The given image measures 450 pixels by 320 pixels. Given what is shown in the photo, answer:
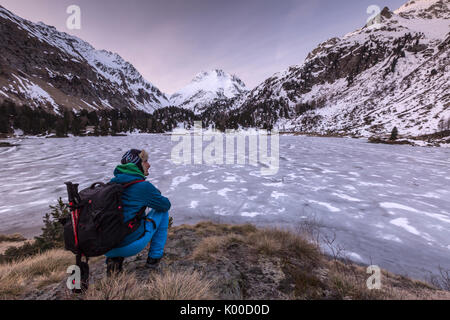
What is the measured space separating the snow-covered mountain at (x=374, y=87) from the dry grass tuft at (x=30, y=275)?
76475 millimetres

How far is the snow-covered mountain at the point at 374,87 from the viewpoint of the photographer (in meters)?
74.4

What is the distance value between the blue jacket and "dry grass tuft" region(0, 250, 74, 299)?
1.84 meters

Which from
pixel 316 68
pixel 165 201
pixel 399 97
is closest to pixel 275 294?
pixel 165 201

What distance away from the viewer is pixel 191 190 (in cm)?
1077

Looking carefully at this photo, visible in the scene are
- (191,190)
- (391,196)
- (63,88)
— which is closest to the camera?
(391,196)

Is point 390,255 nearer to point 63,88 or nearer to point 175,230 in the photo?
point 175,230

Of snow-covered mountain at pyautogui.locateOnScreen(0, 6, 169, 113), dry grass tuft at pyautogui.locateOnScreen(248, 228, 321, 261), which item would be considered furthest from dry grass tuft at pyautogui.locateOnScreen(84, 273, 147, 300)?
snow-covered mountain at pyautogui.locateOnScreen(0, 6, 169, 113)

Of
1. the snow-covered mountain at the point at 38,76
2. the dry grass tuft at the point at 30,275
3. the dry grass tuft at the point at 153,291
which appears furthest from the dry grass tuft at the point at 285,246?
the snow-covered mountain at the point at 38,76

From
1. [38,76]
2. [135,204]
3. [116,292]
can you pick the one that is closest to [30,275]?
[116,292]

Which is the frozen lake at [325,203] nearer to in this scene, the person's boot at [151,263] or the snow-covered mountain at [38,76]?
the person's boot at [151,263]

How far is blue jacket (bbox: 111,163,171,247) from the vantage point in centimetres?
292

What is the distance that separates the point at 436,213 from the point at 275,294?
866 centimetres

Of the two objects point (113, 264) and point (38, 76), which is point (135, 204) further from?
point (38, 76)

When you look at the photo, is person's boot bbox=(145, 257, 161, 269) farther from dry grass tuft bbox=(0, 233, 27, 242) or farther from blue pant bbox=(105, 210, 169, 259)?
dry grass tuft bbox=(0, 233, 27, 242)
